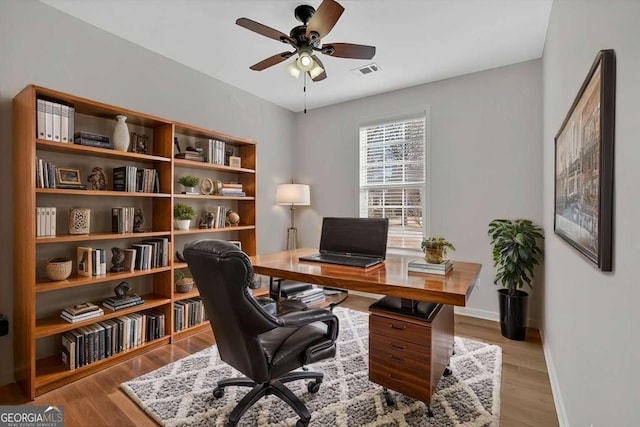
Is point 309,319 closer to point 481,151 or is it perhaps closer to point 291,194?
Answer: point 291,194

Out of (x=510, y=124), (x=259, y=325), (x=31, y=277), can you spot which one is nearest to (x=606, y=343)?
(x=259, y=325)

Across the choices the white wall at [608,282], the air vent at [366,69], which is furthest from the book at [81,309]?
the air vent at [366,69]

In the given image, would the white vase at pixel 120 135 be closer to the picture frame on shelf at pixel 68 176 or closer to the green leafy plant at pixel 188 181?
the picture frame on shelf at pixel 68 176

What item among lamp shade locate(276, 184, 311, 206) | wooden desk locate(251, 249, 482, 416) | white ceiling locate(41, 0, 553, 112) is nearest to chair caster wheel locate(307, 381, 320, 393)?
wooden desk locate(251, 249, 482, 416)

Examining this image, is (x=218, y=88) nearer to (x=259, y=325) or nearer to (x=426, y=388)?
(x=259, y=325)

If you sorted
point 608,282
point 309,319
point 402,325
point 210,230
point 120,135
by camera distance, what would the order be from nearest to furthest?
point 608,282 < point 309,319 < point 402,325 < point 120,135 < point 210,230

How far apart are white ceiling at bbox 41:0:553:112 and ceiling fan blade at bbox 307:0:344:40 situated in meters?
0.43

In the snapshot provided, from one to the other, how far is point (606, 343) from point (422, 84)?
3401 mm

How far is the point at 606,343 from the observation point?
1008 mm

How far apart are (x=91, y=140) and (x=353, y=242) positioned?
217cm

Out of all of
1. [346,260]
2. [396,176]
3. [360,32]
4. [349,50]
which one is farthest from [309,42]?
[396,176]

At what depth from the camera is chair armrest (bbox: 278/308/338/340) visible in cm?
159

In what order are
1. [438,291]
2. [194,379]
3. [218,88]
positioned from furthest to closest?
1. [218,88]
2. [194,379]
3. [438,291]

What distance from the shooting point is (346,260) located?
212 cm
